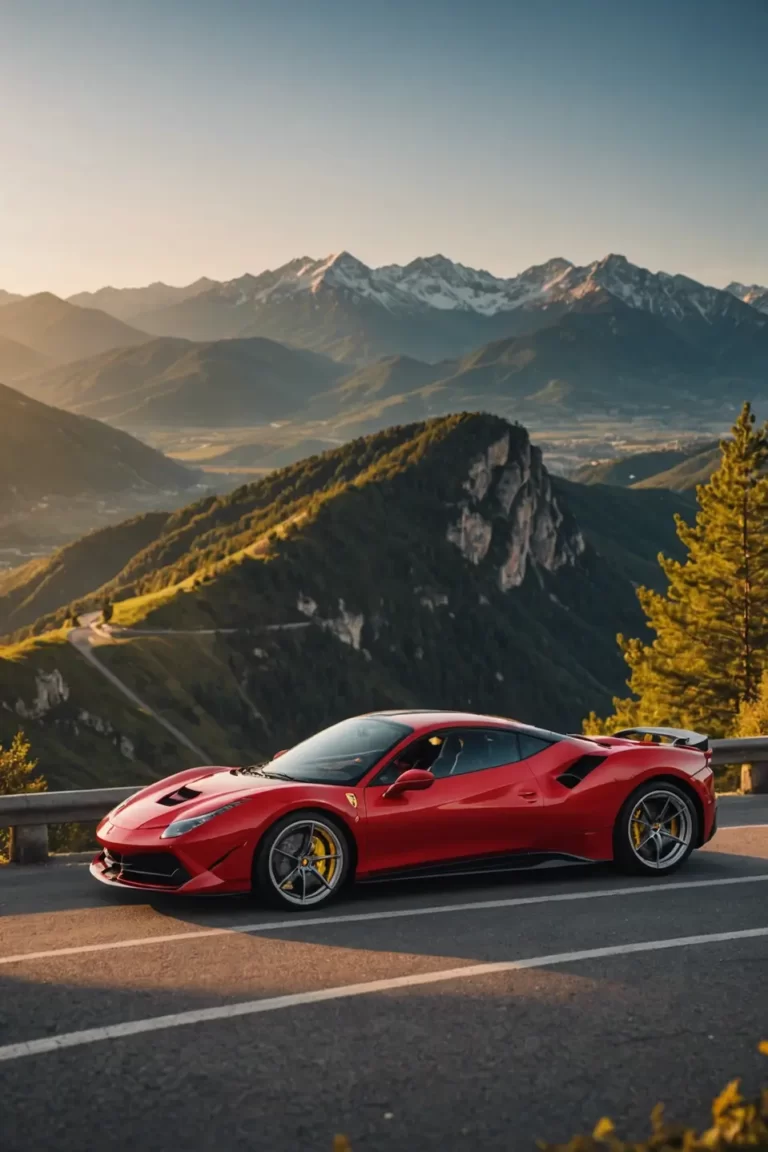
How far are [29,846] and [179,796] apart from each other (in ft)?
8.40

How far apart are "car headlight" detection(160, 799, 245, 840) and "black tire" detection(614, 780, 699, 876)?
312cm

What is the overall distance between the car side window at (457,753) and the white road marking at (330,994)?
2.10m

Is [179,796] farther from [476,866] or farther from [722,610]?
[722,610]

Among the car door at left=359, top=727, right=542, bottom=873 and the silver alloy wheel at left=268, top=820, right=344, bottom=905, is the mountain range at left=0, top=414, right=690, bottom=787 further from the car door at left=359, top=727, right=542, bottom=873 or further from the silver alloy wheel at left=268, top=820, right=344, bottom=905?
the silver alloy wheel at left=268, top=820, right=344, bottom=905

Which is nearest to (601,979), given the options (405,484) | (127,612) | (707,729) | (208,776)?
(208,776)

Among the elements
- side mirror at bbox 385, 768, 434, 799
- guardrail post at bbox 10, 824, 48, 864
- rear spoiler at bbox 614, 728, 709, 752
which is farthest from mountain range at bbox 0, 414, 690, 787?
side mirror at bbox 385, 768, 434, 799

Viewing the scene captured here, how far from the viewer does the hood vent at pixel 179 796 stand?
858 cm

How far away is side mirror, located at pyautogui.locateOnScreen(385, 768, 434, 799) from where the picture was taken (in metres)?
8.36

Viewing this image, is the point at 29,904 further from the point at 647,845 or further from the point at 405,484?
the point at 405,484

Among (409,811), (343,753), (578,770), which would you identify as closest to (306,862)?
(409,811)

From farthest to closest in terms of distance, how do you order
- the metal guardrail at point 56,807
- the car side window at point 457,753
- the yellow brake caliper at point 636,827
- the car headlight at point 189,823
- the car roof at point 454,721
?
the metal guardrail at point 56,807, the yellow brake caliper at point 636,827, the car roof at point 454,721, the car side window at point 457,753, the car headlight at point 189,823

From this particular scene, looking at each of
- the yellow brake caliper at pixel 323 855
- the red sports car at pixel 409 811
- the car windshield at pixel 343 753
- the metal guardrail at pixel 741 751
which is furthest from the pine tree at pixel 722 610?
the yellow brake caliper at pixel 323 855

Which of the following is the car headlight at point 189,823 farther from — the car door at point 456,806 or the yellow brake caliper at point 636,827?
the yellow brake caliper at point 636,827

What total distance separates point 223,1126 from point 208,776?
497 cm
